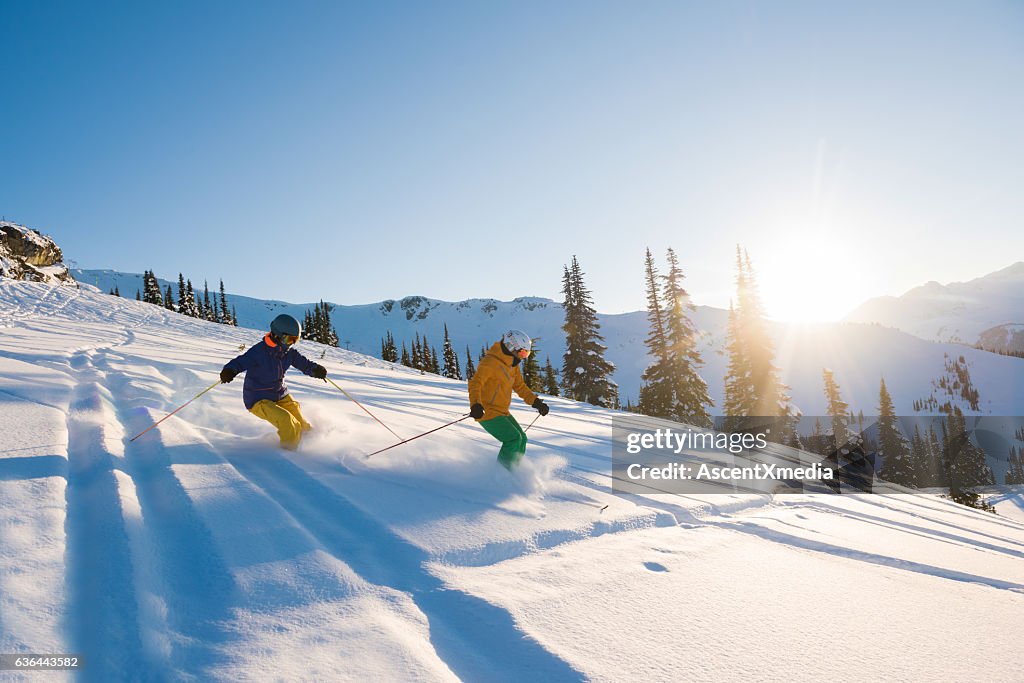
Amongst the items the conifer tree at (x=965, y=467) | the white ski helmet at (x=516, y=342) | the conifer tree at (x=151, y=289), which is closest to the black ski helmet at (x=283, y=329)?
the white ski helmet at (x=516, y=342)

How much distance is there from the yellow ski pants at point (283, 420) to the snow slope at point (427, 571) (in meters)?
0.21

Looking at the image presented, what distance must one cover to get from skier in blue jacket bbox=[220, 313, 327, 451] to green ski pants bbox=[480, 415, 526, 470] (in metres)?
2.16

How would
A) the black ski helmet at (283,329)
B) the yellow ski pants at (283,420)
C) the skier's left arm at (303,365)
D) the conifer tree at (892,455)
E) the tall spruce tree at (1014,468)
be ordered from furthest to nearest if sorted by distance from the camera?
the tall spruce tree at (1014,468)
the conifer tree at (892,455)
the skier's left arm at (303,365)
the black ski helmet at (283,329)
the yellow ski pants at (283,420)

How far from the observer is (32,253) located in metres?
40.6

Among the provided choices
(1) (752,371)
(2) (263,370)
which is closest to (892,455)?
(1) (752,371)

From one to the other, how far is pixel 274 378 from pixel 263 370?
0.52ft

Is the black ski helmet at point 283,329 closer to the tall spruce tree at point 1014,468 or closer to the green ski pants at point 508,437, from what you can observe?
the green ski pants at point 508,437

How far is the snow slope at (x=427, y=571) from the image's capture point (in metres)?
2.25

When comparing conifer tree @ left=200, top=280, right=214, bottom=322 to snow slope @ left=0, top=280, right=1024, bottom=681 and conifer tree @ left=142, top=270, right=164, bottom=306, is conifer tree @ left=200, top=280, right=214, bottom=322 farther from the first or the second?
snow slope @ left=0, top=280, right=1024, bottom=681

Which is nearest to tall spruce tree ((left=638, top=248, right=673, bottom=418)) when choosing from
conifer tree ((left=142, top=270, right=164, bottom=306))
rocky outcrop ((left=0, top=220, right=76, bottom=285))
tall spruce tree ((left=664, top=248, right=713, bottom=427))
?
tall spruce tree ((left=664, top=248, right=713, bottom=427))

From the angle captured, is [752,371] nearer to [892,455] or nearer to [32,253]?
[892,455]

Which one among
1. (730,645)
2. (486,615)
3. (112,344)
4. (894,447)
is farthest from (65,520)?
(894,447)

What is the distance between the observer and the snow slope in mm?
2254

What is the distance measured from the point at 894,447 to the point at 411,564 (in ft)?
173
